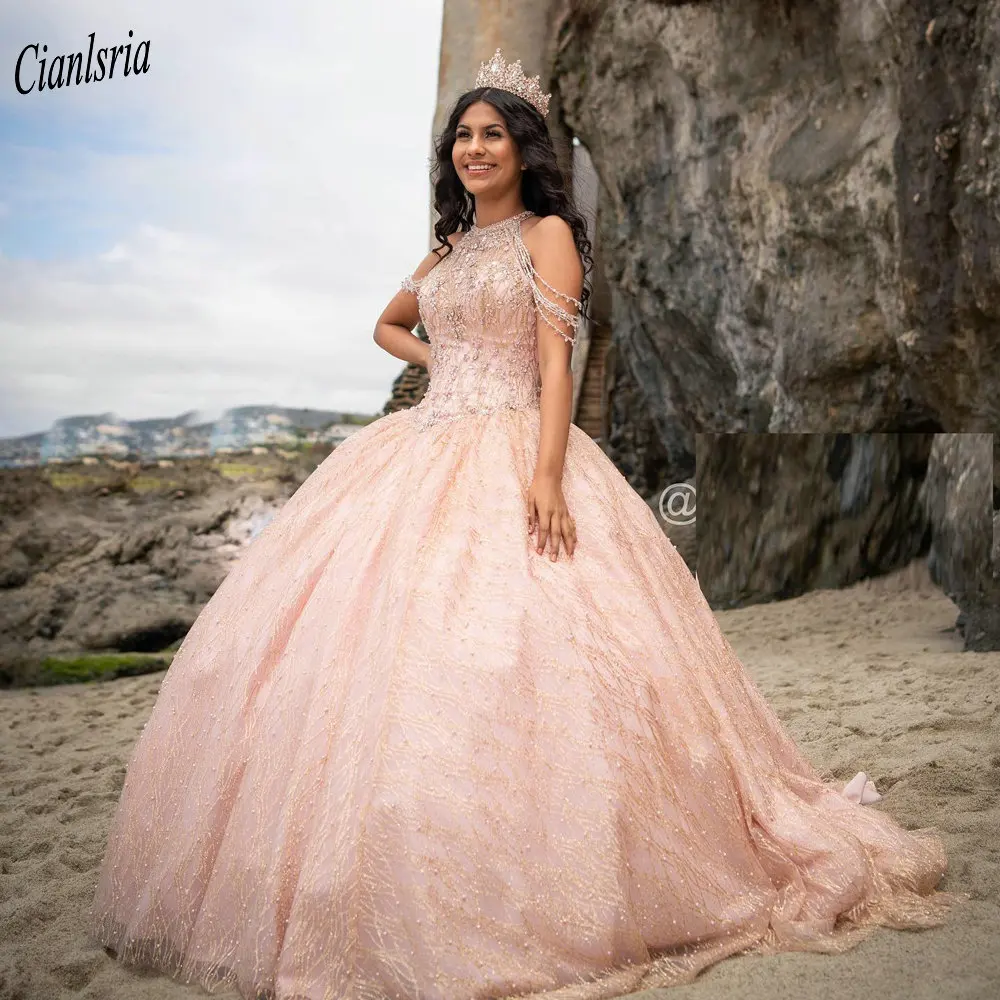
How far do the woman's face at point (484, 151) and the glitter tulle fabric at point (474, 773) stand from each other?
167mm

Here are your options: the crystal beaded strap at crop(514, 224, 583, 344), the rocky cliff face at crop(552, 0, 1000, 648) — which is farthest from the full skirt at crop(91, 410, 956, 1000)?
the rocky cliff face at crop(552, 0, 1000, 648)

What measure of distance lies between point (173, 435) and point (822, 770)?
4.80 meters

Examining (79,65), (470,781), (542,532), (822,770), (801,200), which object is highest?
(79,65)

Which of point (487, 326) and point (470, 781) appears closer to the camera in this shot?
point (470, 781)

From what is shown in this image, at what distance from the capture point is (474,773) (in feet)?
5.46

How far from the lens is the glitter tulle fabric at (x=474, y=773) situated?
63.5 inches

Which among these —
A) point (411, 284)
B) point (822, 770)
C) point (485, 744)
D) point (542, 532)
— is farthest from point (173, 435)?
point (485, 744)

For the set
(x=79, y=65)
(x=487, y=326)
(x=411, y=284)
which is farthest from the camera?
(x=79, y=65)

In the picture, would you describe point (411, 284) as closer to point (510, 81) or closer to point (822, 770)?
point (510, 81)

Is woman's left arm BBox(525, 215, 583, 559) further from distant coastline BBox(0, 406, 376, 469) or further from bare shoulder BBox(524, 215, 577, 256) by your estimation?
distant coastline BBox(0, 406, 376, 469)

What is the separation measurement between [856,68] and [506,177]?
2782 mm

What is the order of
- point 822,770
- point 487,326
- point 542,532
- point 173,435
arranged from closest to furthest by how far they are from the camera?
point 542,532
point 487,326
point 822,770
point 173,435

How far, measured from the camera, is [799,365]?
4.96m

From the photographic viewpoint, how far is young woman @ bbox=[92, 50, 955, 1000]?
1.62m
